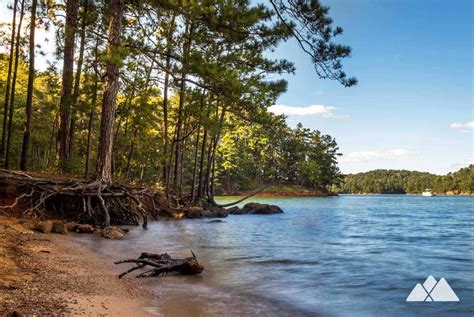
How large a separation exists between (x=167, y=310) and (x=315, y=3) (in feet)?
18.8

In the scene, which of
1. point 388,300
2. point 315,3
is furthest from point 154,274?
point 315,3

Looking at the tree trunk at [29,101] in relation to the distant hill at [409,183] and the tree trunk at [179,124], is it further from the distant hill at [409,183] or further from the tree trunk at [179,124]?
the distant hill at [409,183]

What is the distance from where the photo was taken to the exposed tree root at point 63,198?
11211mm

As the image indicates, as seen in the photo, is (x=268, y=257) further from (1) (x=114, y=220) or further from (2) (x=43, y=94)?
(2) (x=43, y=94)

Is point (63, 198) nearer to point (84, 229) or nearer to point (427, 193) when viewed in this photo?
point (84, 229)

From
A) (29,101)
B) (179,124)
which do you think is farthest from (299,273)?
(179,124)

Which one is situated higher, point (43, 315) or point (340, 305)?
point (43, 315)

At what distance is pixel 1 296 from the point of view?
12.2 ft

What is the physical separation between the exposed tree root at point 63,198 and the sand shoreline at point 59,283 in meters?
3.90

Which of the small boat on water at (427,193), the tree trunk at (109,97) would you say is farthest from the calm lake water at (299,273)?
the small boat on water at (427,193)

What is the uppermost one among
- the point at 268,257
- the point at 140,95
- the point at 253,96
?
the point at 140,95

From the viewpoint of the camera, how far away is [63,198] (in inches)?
478

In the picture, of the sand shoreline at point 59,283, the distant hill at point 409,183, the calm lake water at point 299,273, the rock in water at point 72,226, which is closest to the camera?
the sand shoreline at point 59,283

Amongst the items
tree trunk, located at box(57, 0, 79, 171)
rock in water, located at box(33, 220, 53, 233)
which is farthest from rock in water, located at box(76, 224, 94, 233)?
tree trunk, located at box(57, 0, 79, 171)
